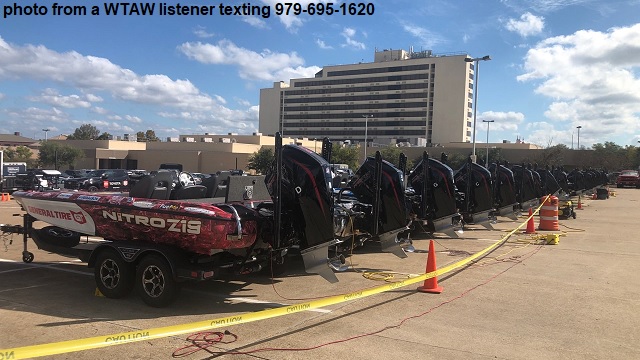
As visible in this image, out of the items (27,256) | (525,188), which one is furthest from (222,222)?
(525,188)

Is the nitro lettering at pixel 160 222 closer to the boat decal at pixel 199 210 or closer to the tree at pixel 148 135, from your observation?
the boat decal at pixel 199 210

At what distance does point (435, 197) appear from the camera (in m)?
10.9

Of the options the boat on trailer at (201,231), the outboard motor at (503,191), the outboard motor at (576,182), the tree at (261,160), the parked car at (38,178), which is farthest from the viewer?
the tree at (261,160)

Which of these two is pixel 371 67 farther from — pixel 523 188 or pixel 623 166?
pixel 523 188

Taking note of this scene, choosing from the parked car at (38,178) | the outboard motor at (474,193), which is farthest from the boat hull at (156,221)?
the parked car at (38,178)

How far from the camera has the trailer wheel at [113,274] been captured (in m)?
6.38

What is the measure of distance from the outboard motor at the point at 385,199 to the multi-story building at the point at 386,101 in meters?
106

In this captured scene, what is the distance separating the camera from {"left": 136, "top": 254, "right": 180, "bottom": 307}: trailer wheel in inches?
236

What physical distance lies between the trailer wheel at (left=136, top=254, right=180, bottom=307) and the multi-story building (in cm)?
10907

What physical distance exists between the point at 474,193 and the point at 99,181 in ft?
88.1

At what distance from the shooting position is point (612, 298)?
711cm

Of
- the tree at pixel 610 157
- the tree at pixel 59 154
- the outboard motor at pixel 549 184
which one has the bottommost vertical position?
the outboard motor at pixel 549 184

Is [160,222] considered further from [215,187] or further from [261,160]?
[261,160]

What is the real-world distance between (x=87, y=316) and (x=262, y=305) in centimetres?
211
